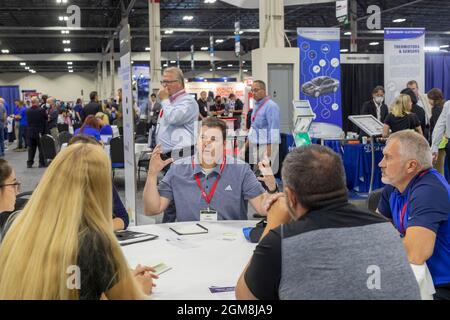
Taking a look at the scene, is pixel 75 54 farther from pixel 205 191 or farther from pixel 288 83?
pixel 205 191

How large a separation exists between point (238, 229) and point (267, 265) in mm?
1492

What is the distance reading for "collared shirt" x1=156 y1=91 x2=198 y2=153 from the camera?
16.6 feet

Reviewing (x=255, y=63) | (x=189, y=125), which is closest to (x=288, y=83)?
(x=255, y=63)

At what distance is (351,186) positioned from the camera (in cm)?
750

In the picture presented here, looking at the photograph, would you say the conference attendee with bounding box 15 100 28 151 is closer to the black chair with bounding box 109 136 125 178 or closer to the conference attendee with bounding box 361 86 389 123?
the black chair with bounding box 109 136 125 178

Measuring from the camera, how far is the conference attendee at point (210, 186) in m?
3.09

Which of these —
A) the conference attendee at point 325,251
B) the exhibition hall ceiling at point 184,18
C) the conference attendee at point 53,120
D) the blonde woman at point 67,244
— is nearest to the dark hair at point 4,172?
the blonde woman at point 67,244

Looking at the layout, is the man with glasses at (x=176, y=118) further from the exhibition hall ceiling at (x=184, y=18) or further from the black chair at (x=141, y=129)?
the exhibition hall ceiling at (x=184, y=18)

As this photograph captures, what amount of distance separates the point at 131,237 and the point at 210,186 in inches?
24.3

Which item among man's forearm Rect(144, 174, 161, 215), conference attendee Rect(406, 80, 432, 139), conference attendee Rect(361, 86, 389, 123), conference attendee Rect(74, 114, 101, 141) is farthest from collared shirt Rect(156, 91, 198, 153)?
conference attendee Rect(406, 80, 432, 139)

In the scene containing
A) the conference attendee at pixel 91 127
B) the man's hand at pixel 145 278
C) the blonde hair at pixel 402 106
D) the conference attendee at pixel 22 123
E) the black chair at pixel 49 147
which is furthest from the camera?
the conference attendee at pixel 22 123

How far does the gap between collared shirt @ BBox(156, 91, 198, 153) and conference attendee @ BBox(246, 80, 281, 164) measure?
7.23ft

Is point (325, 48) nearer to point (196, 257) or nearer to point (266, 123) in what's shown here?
point (266, 123)

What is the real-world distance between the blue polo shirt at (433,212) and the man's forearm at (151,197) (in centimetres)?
139
